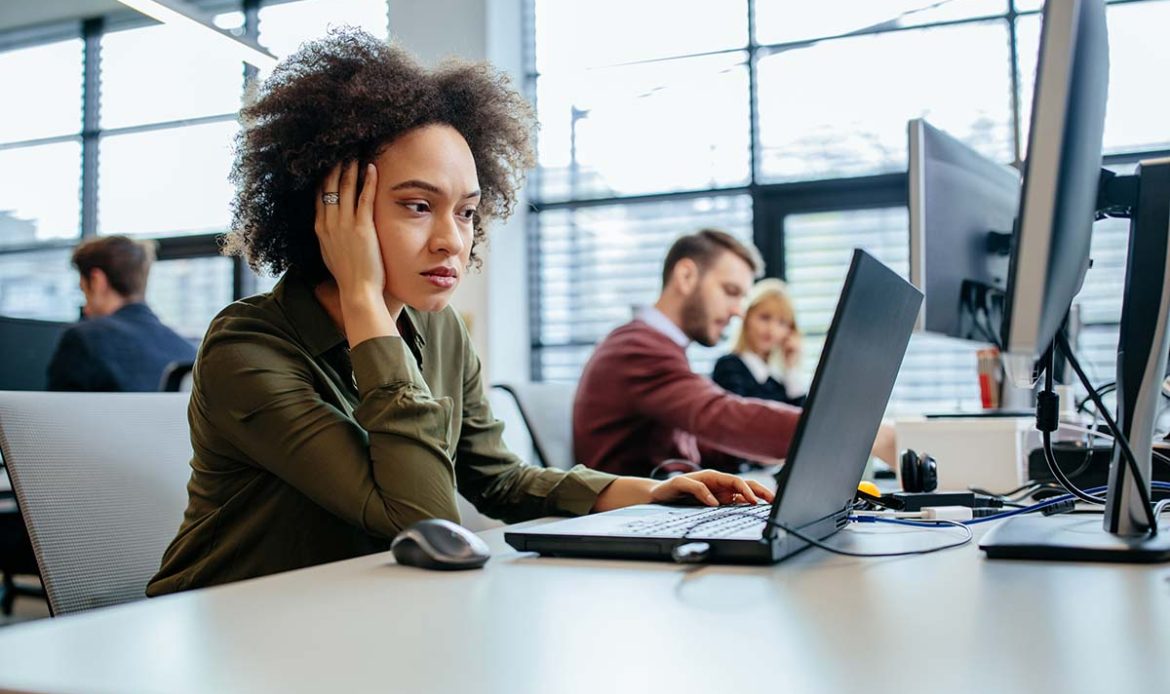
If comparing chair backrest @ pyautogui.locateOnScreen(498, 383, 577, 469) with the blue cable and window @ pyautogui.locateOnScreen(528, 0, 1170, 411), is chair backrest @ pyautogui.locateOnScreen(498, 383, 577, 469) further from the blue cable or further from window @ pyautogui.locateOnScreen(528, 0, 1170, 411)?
window @ pyautogui.locateOnScreen(528, 0, 1170, 411)

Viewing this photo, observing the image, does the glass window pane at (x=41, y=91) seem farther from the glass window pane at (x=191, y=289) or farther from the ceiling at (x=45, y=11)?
the glass window pane at (x=191, y=289)

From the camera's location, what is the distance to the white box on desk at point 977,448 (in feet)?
5.77

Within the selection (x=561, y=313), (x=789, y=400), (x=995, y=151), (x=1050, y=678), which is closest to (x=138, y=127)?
(x=561, y=313)

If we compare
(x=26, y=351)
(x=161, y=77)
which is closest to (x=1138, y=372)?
(x=26, y=351)

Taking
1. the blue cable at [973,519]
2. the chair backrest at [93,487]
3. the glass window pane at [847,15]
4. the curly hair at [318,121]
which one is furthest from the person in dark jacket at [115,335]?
the glass window pane at [847,15]

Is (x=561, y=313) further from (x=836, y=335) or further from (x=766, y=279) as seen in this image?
(x=836, y=335)

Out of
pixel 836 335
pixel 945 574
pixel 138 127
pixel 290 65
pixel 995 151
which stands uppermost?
pixel 138 127

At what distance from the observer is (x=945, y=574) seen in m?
0.81

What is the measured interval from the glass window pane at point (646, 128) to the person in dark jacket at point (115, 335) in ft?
6.52

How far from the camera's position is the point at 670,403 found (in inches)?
101

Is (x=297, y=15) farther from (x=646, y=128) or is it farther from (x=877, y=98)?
(x=877, y=98)

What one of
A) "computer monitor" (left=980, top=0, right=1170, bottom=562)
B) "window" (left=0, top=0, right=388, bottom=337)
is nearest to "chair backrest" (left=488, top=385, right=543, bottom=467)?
"computer monitor" (left=980, top=0, right=1170, bottom=562)

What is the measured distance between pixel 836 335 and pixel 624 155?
13.7 feet

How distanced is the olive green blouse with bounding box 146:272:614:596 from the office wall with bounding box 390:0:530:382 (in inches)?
136
